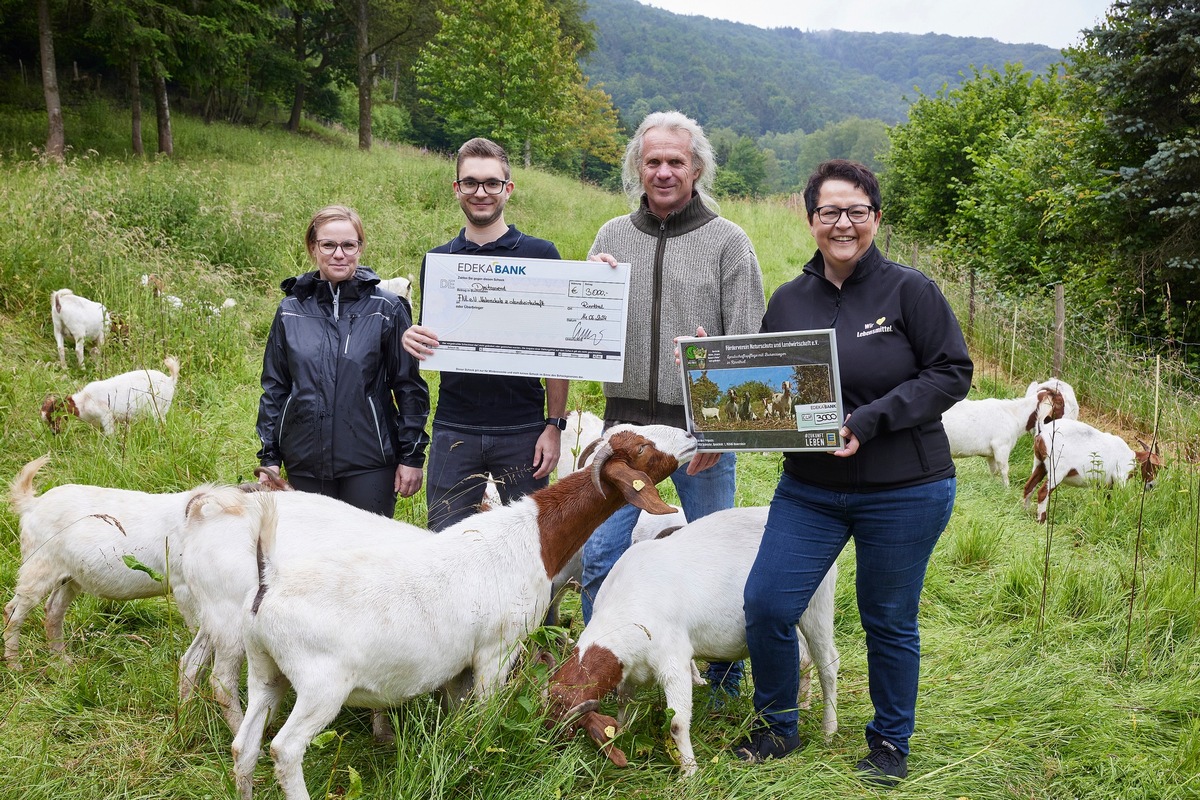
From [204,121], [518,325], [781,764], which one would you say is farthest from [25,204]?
[204,121]

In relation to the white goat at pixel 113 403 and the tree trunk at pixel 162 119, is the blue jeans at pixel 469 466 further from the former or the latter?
the tree trunk at pixel 162 119

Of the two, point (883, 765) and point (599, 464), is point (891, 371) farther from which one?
point (883, 765)

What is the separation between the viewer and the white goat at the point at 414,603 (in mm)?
2746

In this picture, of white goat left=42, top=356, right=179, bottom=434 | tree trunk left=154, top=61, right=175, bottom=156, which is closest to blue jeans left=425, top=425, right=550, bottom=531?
white goat left=42, top=356, right=179, bottom=434

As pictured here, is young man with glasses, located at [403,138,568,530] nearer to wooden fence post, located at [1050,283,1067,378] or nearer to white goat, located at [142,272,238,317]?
white goat, located at [142,272,238,317]

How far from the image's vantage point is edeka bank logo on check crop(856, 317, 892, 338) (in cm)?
302

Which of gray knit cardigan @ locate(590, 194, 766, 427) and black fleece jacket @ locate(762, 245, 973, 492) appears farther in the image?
gray knit cardigan @ locate(590, 194, 766, 427)

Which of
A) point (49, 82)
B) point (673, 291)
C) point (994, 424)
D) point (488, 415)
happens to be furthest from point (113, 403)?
point (49, 82)

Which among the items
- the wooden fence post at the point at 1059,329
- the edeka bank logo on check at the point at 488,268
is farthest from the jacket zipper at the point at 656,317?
the wooden fence post at the point at 1059,329

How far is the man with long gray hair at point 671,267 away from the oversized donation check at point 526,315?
0.12m

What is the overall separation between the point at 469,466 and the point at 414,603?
4.01ft

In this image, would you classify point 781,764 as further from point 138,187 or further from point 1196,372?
point 138,187

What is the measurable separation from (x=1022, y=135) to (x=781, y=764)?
78.1 feet

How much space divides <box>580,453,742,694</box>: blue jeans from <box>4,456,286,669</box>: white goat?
2.05 metres
